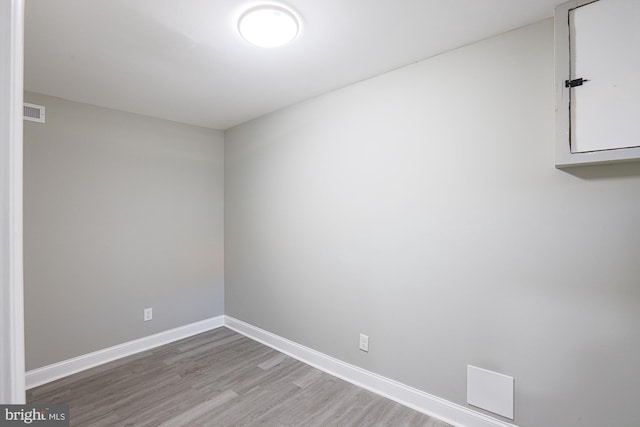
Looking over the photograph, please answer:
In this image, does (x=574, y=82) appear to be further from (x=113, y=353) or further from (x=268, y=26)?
(x=113, y=353)

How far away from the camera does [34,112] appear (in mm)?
2525

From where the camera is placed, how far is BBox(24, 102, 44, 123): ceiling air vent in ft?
8.19

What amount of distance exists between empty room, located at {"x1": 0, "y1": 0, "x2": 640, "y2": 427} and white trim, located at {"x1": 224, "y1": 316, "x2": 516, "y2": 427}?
0.02 meters

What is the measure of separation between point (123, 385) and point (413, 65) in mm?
3435

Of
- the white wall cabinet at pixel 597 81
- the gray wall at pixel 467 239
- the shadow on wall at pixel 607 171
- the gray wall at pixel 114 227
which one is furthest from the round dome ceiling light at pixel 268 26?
the gray wall at pixel 114 227

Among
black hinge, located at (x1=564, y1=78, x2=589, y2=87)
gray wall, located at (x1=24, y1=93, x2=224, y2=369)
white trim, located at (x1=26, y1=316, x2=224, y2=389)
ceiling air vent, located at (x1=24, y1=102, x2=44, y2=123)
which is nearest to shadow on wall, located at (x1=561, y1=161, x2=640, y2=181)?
black hinge, located at (x1=564, y1=78, x2=589, y2=87)

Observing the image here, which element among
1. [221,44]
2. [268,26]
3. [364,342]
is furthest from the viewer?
[364,342]

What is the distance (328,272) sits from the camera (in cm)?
270

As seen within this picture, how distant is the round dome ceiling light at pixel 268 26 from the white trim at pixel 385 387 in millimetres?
2503

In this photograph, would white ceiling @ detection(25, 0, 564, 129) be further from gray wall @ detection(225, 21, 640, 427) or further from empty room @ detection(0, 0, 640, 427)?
gray wall @ detection(225, 21, 640, 427)

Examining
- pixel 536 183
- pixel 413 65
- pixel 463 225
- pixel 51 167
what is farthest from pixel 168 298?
pixel 536 183

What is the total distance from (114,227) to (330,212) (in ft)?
7.16

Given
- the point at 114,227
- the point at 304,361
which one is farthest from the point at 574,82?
the point at 114,227

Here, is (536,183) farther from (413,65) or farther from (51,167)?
(51,167)
